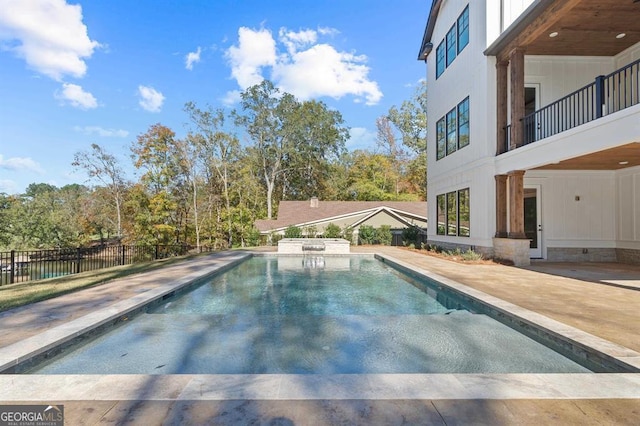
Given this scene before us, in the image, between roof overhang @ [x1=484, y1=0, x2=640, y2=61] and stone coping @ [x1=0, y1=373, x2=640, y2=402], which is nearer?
stone coping @ [x1=0, y1=373, x2=640, y2=402]

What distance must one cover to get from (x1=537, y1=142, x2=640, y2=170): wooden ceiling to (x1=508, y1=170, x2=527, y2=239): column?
111cm

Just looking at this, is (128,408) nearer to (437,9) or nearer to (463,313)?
(463,313)

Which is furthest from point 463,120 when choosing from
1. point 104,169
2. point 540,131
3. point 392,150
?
point 104,169

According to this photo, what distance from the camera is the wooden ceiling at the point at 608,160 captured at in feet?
24.6

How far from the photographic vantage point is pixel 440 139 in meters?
14.9

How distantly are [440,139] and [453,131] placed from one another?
1.48m

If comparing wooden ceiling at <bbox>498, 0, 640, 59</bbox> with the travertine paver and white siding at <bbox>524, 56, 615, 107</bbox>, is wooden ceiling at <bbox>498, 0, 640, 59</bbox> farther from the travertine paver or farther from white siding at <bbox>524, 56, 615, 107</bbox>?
the travertine paver

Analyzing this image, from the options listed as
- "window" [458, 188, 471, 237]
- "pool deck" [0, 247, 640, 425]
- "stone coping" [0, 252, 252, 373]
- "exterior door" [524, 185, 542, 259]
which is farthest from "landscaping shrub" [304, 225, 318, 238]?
"pool deck" [0, 247, 640, 425]

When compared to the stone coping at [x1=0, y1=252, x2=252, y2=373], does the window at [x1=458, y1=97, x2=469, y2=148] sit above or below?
above

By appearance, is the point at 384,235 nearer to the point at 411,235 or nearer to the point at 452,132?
the point at 411,235

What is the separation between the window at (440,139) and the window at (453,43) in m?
2.35

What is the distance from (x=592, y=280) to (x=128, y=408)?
916 centimetres

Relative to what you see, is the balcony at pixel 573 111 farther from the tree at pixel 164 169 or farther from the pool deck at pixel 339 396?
the tree at pixel 164 169

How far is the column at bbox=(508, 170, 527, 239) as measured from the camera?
993 cm
